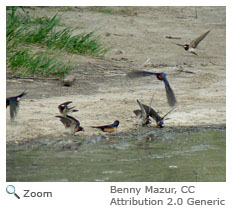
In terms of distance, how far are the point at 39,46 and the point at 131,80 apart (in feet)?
6.68

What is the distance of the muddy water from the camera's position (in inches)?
215

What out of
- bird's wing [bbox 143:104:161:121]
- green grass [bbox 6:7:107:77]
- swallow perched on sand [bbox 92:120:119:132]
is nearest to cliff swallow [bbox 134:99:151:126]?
bird's wing [bbox 143:104:161:121]

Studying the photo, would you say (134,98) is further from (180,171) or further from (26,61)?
(180,171)

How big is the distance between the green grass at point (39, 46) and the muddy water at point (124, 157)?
8.41 feet

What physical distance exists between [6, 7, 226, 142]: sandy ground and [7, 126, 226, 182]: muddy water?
39 centimetres

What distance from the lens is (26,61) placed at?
8.95 meters

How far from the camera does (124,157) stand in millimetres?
6086

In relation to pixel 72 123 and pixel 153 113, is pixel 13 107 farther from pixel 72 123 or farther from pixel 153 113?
pixel 153 113

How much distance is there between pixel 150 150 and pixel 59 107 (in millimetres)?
1532

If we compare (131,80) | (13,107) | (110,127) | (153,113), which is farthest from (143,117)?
(131,80)
